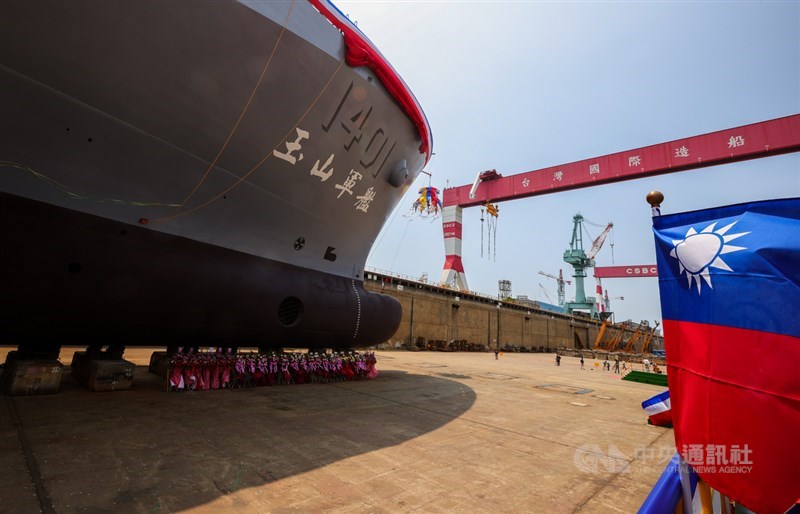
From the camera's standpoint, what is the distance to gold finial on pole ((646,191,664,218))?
2.95 meters

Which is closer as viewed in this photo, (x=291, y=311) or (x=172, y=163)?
(x=172, y=163)

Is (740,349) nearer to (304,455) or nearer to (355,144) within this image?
(304,455)

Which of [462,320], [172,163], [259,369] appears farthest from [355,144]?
[462,320]

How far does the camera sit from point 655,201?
3.00m

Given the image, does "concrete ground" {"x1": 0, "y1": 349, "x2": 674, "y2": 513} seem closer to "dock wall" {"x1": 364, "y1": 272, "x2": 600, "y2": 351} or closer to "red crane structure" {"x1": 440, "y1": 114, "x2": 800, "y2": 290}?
"dock wall" {"x1": 364, "y1": 272, "x2": 600, "y2": 351}

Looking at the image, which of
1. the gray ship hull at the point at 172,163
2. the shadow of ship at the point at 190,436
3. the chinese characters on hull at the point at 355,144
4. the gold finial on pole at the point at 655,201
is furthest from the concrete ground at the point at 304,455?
the chinese characters on hull at the point at 355,144

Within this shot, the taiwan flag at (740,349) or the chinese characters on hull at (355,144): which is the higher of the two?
the chinese characters on hull at (355,144)

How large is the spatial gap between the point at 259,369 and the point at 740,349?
29.0ft

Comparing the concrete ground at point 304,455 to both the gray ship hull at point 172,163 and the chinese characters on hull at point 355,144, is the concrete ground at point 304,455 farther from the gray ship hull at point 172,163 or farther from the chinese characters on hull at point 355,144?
the chinese characters on hull at point 355,144

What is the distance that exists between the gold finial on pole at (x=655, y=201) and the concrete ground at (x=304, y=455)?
2903 mm

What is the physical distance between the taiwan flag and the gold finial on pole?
0.82 feet

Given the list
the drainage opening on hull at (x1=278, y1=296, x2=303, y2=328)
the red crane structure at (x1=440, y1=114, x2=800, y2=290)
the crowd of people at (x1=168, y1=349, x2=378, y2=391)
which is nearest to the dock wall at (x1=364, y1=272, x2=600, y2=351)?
the red crane structure at (x1=440, y1=114, x2=800, y2=290)

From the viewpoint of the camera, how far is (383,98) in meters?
8.57

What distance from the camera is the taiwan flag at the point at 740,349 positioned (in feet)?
6.73
